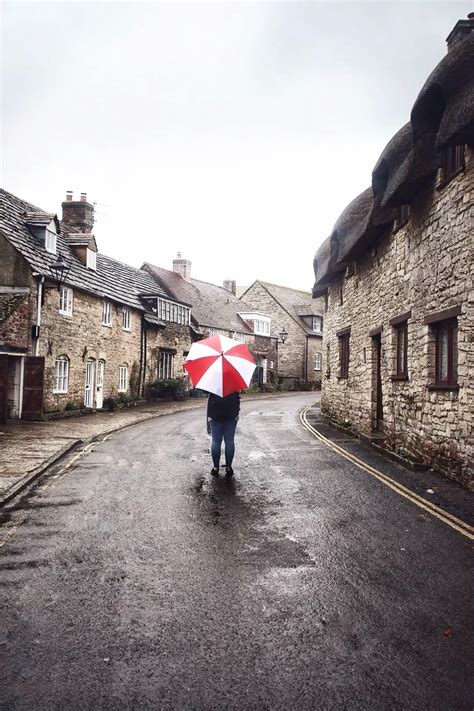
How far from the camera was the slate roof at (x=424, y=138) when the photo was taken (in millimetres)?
8078

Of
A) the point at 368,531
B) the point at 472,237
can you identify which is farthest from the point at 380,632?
the point at 472,237

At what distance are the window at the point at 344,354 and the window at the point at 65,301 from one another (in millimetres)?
9798

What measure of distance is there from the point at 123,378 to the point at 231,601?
2295cm

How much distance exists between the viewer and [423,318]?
35.4 feet

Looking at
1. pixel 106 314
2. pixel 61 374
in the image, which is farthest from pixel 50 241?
pixel 61 374

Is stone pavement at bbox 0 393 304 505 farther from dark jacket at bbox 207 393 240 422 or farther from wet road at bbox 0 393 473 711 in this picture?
dark jacket at bbox 207 393 240 422

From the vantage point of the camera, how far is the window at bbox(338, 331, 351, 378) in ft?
61.1

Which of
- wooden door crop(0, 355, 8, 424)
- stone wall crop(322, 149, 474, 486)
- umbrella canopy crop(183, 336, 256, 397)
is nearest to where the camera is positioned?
umbrella canopy crop(183, 336, 256, 397)

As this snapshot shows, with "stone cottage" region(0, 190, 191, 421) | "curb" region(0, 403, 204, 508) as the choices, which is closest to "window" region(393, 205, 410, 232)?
"curb" region(0, 403, 204, 508)

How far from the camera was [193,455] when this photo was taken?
37.4 feet

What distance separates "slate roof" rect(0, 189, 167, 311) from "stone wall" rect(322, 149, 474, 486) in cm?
1059

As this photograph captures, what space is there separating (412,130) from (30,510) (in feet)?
27.3

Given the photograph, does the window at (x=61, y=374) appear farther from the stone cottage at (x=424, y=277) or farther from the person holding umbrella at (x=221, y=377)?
the person holding umbrella at (x=221, y=377)

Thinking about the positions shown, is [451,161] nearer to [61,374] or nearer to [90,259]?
[61,374]
